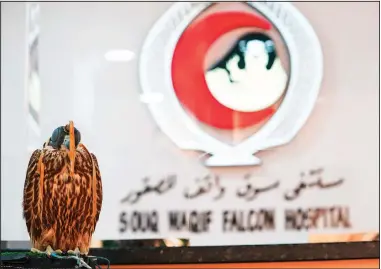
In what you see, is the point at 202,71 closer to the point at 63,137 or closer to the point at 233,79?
the point at 233,79

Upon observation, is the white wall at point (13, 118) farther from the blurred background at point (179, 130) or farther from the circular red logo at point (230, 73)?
the circular red logo at point (230, 73)

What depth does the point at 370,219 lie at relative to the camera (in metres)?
2.23

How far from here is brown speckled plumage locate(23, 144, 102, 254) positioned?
4.37 feet

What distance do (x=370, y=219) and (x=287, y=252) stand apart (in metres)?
0.36

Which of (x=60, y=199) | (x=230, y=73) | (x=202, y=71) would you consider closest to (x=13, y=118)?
(x=202, y=71)

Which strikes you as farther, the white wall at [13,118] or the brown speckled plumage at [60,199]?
the white wall at [13,118]

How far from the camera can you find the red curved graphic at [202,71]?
7.41 feet

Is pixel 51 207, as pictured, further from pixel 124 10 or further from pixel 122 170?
pixel 124 10

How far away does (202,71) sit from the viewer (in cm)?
227

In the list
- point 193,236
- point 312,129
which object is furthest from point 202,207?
point 312,129

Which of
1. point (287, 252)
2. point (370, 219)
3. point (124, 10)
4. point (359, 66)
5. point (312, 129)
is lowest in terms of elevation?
point (287, 252)

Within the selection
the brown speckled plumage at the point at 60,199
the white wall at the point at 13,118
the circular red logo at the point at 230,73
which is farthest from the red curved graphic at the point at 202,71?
the brown speckled plumage at the point at 60,199

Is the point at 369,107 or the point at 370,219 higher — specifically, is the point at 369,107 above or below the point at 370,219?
above

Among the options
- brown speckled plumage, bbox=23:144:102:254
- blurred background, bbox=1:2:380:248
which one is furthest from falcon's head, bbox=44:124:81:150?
blurred background, bbox=1:2:380:248
